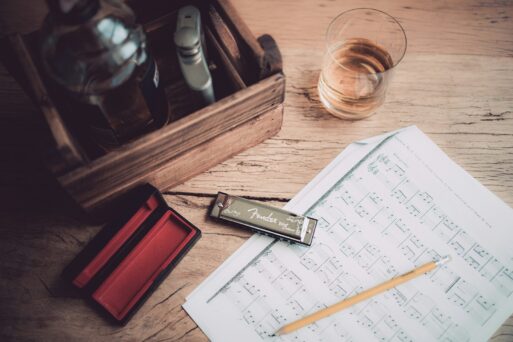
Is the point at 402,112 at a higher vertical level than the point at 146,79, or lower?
lower

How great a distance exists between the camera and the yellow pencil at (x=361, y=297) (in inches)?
21.2

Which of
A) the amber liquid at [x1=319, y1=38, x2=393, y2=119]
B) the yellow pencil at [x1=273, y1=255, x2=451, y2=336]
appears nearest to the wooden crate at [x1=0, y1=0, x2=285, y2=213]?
the amber liquid at [x1=319, y1=38, x2=393, y2=119]

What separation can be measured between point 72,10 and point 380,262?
48 cm

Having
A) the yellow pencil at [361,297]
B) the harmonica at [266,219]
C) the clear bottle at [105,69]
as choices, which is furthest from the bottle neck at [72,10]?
the yellow pencil at [361,297]

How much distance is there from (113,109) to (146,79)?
6cm

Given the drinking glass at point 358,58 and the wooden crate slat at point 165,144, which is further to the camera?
the drinking glass at point 358,58

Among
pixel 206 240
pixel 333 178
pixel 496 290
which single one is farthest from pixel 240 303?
pixel 496 290

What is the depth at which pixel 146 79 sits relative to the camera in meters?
0.52

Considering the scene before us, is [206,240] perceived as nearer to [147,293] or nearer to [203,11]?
[147,293]

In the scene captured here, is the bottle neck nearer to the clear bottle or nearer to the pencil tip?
the clear bottle

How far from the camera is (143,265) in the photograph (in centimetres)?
56

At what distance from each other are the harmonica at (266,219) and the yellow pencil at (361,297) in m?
0.09

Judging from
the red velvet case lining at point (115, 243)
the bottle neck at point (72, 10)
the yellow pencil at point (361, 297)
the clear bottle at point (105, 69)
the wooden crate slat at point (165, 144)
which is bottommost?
the yellow pencil at point (361, 297)

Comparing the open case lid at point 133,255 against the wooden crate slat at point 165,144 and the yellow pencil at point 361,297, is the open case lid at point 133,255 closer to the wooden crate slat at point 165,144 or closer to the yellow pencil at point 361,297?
the wooden crate slat at point 165,144
